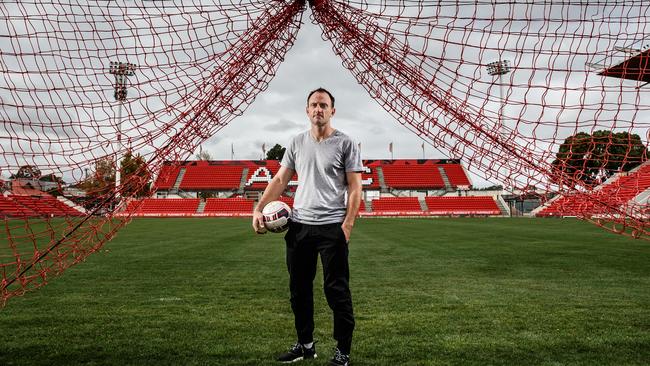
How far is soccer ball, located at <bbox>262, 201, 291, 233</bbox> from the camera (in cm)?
310

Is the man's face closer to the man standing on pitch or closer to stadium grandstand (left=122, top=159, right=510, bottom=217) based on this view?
the man standing on pitch

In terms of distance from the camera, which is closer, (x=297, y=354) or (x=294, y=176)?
(x=297, y=354)

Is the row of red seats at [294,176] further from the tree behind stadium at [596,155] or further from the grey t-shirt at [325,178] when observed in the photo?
the grey t-shirt at [325,178]

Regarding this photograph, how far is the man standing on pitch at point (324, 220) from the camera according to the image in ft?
9.81

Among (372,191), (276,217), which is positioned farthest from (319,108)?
(372,191)

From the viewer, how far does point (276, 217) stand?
310cm

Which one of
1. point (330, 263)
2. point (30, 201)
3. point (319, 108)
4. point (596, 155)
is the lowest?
point (330, 263)

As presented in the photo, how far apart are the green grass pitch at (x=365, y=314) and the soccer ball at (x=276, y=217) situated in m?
0.89

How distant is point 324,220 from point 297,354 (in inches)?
37.0

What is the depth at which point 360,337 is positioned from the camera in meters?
3.71

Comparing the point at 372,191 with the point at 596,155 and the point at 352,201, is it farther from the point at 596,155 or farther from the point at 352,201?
the point at 352,201

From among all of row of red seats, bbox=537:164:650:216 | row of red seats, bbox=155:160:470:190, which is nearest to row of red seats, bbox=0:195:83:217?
row of red seats, bbox=537:164:650:216

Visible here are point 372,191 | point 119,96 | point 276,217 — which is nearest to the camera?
point 276,217

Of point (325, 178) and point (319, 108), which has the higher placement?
point (319, 108)
